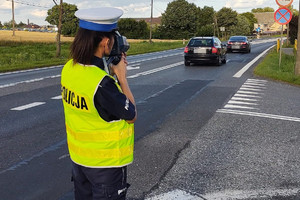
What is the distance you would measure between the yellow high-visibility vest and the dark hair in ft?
0.15

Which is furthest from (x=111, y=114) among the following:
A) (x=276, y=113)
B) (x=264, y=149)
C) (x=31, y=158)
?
(x=276, y=113)

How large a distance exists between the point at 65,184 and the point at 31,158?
1.15 meters

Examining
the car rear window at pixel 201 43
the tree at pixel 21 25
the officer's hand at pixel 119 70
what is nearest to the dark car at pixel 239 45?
the car rear window at pixel 201 43

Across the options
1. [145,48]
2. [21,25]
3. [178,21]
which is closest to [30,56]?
[145,48]

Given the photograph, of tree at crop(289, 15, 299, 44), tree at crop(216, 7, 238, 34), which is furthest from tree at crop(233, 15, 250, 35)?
tree at crop(289, 15, 299, 44)

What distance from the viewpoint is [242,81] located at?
14.0m

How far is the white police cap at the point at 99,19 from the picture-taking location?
2.22 meters

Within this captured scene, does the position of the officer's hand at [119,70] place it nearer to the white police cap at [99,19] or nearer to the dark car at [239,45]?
the white police cap at [99,19]

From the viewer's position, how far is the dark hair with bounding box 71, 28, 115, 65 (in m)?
2.23

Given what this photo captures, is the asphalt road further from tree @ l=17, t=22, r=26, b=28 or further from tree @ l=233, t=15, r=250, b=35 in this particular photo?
tree @ l=17, t=22, r=26, b=28

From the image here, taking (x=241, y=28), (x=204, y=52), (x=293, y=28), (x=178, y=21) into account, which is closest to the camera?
(x=204, y=52)

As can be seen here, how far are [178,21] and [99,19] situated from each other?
99.9 meters

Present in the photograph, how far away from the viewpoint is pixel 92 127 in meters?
2.28

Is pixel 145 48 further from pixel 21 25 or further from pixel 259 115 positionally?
pixel 21 25
